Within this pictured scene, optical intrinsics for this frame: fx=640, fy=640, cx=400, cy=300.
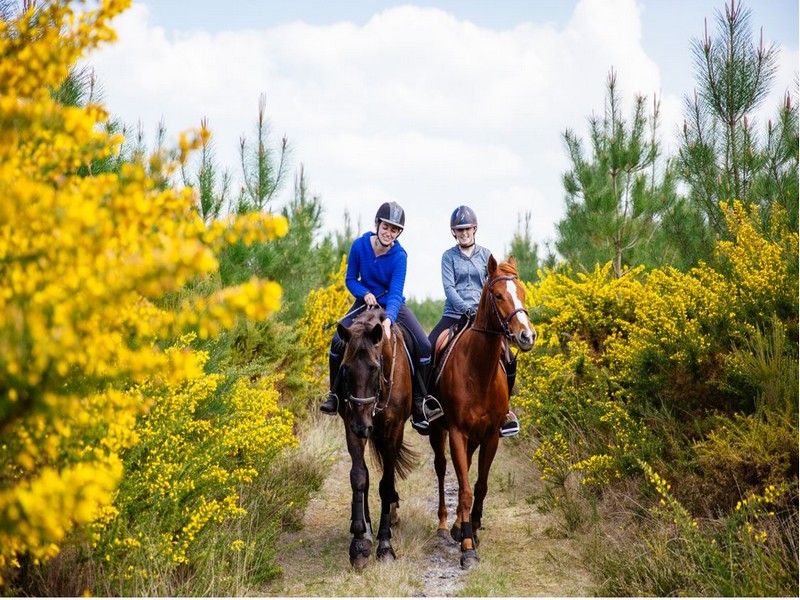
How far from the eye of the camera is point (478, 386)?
5.49 meters

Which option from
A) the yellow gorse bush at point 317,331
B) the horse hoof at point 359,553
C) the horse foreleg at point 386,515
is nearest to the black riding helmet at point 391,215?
the horse foreleg at point 386,515

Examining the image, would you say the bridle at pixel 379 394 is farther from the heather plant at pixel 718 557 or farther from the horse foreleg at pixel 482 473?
the heather plant at pixel 718 557

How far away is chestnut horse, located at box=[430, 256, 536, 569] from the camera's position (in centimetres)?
512

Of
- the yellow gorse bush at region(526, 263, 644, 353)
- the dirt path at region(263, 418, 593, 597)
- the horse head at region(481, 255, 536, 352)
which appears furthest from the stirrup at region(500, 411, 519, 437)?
the yellow gorse bush at region(526, 263, 644, 353)

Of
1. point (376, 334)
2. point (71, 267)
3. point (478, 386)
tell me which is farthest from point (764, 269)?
point (71, 267)

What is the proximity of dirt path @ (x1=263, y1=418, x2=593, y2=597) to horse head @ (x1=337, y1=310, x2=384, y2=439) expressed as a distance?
112 centimetres

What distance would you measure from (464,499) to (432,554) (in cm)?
65

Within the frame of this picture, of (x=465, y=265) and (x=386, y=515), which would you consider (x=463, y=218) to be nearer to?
(x=465, y=265)

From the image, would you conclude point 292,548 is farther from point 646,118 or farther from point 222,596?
point 646,118

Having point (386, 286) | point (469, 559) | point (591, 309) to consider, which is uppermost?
point (386, 286)

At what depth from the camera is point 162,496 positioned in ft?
13.3

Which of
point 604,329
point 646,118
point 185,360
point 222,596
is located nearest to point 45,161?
point 185,360

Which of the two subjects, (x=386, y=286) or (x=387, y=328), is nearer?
(x=387, y=328)

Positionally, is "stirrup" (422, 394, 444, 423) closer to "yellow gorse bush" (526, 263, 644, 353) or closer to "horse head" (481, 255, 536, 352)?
"horse head" (481, 255, 536, 352)
